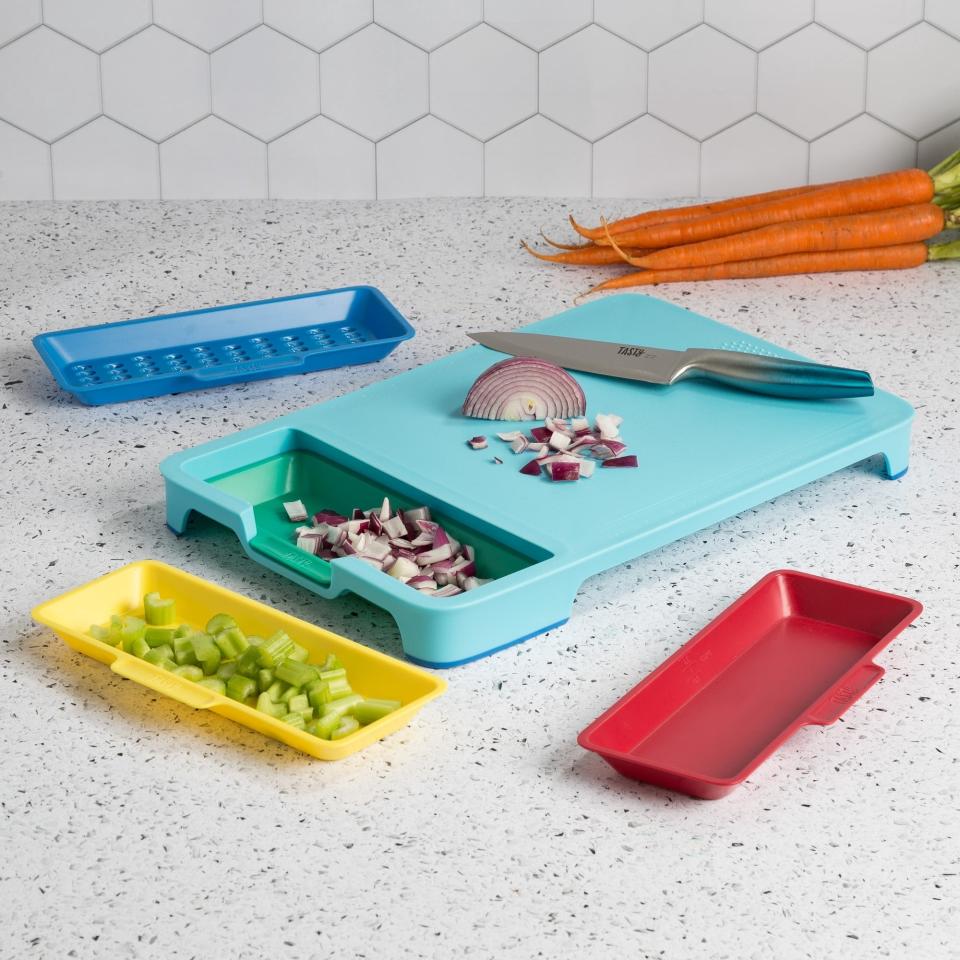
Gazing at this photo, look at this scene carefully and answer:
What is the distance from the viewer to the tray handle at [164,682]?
2.98 ft

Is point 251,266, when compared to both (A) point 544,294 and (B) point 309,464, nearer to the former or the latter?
(A) point 544,294

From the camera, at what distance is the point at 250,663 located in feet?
3.08

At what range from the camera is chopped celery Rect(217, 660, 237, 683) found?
37.4 inches

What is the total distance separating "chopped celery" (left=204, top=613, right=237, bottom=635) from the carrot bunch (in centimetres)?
85

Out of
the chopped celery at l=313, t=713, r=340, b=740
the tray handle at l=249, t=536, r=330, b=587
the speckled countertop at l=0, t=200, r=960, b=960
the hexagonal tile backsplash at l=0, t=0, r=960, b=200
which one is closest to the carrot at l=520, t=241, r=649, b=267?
the hexagonal tile backsplash at l=0, t=0, r=960, b=200

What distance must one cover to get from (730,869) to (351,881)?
210mm

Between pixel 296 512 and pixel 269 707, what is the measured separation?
0.89 feet

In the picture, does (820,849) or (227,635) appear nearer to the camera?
(820,849)

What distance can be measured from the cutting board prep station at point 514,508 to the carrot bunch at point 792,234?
0.85 ft

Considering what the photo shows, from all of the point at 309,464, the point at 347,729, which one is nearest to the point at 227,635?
the point at 347,729

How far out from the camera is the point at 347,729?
0.90 meters

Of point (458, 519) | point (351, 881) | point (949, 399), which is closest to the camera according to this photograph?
point (351, 881)

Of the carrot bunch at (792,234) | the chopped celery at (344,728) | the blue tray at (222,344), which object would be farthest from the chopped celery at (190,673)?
the carrot bunch at (792,234)

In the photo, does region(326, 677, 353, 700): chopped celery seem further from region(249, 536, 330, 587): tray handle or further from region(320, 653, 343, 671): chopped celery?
region(249, 536, 330, 587): tray handle
